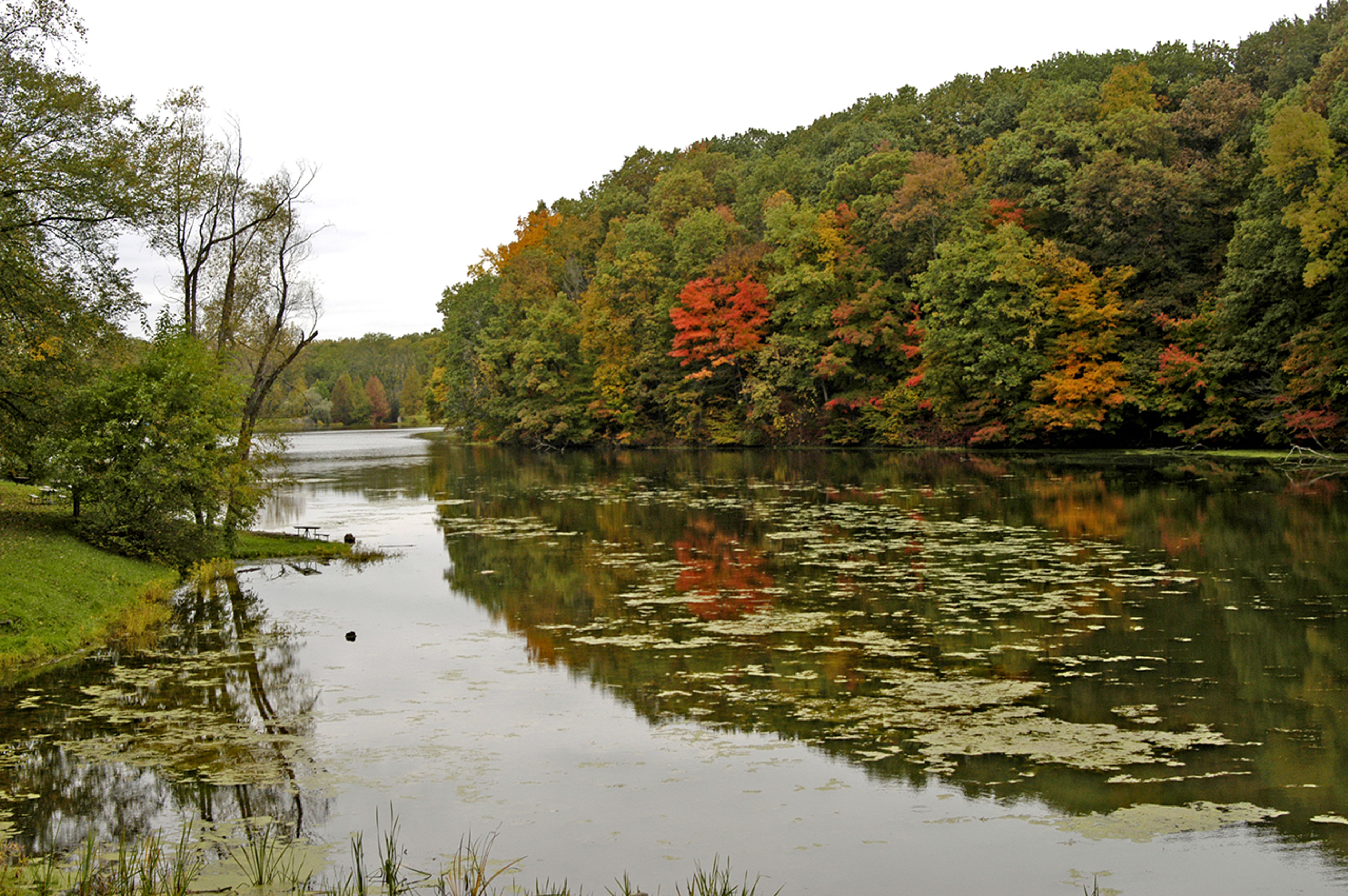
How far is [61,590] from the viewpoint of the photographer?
14219 mm

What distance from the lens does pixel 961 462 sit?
38469 millimetres

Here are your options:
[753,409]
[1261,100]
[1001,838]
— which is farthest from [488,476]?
[1001,838]

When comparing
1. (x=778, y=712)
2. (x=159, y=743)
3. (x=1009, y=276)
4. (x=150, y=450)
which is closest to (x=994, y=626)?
(x=778, y=712)

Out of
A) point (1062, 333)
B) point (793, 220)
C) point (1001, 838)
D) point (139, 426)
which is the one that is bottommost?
point (1001, 838)

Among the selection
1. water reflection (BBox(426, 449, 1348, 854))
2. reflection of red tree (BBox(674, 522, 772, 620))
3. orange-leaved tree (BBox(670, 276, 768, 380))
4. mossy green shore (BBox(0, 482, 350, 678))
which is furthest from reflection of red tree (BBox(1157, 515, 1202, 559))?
orange-leaved tree (BBox(670, 276, 768, 380))

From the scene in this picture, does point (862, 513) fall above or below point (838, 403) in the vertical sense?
below

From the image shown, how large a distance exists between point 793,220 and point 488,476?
69.1 feet

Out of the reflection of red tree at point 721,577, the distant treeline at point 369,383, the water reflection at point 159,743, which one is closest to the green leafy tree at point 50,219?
the water reflection at point 159,743

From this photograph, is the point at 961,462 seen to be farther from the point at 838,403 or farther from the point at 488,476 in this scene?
the point at 488,476

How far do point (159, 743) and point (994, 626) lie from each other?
9085 mm

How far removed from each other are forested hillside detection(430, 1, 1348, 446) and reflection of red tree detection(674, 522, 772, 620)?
21417 millimetres

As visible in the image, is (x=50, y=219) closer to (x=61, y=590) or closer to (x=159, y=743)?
(x=61, y=590)

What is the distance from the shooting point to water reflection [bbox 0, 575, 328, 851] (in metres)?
7.23

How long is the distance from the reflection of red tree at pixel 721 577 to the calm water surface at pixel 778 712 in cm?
12
